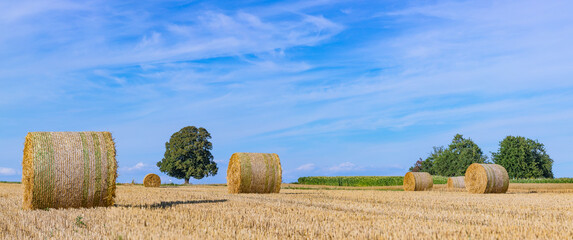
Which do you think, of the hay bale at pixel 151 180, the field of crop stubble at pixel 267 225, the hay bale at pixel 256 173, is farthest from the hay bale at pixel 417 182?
the field of crop stubble at pixel 267 225

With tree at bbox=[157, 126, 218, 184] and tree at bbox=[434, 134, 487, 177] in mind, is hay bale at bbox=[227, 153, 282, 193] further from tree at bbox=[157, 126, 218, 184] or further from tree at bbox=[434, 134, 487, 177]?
tree at bbox=[434, 134, 487, 177]

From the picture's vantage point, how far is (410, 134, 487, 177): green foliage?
71.6m

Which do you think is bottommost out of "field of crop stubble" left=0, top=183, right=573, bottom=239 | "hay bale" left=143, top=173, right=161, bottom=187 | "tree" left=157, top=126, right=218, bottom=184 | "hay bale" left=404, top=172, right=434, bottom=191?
"field of crop stubble" left=0, top=183, right=573, bottom=239

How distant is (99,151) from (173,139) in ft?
136

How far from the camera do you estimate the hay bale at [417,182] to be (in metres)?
29.9

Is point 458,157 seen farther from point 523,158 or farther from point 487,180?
point 487,180

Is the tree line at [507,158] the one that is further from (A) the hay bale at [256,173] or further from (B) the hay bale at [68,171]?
(B) the hay bale at [68,171]

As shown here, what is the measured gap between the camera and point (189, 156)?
5072 cm

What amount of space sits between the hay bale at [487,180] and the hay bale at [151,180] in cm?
2157

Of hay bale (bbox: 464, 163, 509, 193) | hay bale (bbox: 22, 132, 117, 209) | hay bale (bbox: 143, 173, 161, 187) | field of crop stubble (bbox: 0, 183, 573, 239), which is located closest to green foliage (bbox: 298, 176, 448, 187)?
hay bale (bbox: 143, 173, 161, 187)

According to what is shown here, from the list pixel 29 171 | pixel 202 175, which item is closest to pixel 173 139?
pixel 202 175

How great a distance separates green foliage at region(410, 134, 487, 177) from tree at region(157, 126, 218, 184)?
38336mm

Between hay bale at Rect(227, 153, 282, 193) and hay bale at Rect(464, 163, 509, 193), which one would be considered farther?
hay bale at Rect(464, 163, 509, 193)

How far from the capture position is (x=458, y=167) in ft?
236
